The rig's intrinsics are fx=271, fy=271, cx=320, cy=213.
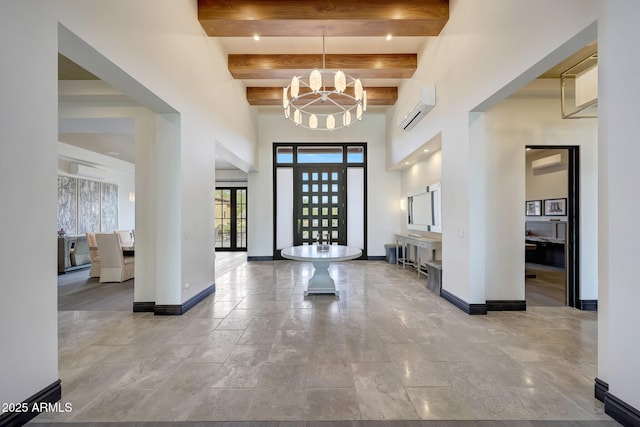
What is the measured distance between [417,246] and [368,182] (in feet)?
9.14

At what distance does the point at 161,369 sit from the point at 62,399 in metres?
0.59

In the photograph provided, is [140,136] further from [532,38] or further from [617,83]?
[617,83]

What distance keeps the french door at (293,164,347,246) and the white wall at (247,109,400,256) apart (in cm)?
75

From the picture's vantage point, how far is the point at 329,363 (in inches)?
90.3

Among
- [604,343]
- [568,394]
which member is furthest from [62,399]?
[604,343]

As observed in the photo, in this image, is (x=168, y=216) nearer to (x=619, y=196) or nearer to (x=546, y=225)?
(x=619, y=196)

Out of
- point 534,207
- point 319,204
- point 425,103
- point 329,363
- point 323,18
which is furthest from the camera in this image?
point 319,204

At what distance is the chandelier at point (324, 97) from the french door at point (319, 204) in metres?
1.39

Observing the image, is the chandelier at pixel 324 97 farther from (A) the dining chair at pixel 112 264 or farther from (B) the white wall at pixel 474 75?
(A) the dining chair at pixel 112 264

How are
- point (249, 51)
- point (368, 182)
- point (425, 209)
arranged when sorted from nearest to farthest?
point (249, 51)
point (425, 209)
point (368, 182)

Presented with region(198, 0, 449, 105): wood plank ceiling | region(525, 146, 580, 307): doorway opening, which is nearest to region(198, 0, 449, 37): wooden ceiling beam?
region(198, 0, 449, 105): wood plank ceiling

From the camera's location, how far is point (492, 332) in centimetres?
293

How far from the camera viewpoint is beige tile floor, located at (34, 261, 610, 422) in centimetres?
177

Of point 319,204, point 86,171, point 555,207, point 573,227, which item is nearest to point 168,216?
point 319,204
